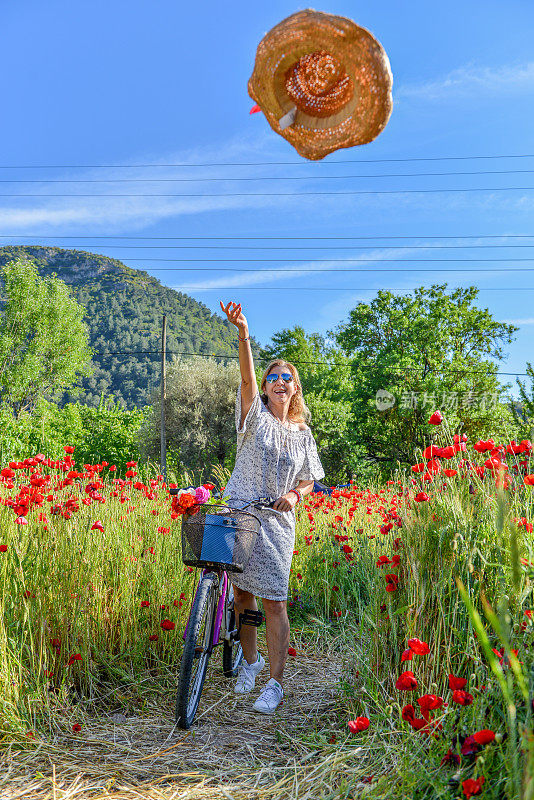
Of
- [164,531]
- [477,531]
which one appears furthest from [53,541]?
[477,531]

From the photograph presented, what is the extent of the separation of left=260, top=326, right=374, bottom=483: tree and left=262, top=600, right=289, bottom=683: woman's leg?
21436 mm

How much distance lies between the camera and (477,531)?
8.52 ft

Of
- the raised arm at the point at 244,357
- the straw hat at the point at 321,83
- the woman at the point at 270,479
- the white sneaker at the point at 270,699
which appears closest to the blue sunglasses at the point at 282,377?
the woman at the point at 270,479

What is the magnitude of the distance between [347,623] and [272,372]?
7.01 ft

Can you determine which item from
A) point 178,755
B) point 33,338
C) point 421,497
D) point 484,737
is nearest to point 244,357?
point 421,497

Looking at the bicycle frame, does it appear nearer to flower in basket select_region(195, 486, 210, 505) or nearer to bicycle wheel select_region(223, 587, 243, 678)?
bicycle wheel select_region(223, 587, 243, 678)

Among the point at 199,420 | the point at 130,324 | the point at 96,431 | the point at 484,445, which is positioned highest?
the point at 130,324

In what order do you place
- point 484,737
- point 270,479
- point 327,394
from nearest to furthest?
point 484,737 → point 270,479 → point 327,394

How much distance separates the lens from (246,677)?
3.32 meters

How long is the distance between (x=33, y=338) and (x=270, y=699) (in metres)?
38.0

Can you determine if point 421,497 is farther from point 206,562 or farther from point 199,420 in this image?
point 199,420

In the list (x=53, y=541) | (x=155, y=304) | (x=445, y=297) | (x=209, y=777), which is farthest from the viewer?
(x=155, y=304)

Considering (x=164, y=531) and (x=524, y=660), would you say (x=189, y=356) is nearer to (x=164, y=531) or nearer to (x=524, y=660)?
(x=164, y=531)

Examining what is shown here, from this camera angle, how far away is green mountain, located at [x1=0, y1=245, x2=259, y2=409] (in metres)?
53.8
